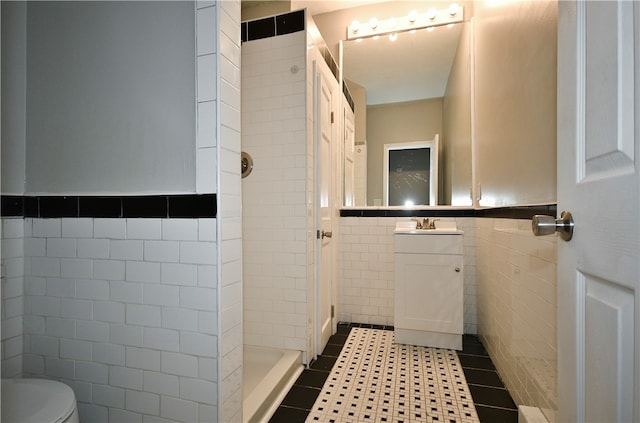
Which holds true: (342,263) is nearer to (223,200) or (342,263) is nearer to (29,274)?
(223,200)

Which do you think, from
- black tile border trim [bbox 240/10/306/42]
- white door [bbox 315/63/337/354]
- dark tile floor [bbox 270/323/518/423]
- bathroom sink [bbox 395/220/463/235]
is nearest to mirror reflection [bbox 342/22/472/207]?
bathroom sink [bbox 395/220/463/235]

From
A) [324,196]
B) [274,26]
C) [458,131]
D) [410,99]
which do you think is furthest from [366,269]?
[274,26]

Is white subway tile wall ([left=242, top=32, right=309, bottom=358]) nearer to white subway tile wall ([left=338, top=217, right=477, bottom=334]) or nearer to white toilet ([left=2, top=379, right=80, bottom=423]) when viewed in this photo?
white subway tile wall ([left=338, top=217, right=477, bottom=334])

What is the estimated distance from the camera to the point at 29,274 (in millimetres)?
1283

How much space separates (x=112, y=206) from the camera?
3.88 feet

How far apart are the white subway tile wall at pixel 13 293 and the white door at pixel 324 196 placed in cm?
151

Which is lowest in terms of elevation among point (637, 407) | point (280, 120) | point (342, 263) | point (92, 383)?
point (92, 383)

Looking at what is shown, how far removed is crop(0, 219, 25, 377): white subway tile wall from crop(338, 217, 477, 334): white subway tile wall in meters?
2.12

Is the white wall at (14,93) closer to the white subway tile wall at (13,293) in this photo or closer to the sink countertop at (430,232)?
the white subway tile wall at (13,293)

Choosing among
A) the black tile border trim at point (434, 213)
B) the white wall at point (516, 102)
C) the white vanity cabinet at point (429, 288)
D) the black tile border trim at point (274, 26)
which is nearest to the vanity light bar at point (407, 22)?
the white wall at point (516, 102)

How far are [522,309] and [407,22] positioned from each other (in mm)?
2508

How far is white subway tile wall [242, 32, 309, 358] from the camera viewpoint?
2.03 metres

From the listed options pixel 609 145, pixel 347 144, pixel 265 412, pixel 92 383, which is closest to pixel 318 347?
pixel 265 412

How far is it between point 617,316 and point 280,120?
1899 mm
